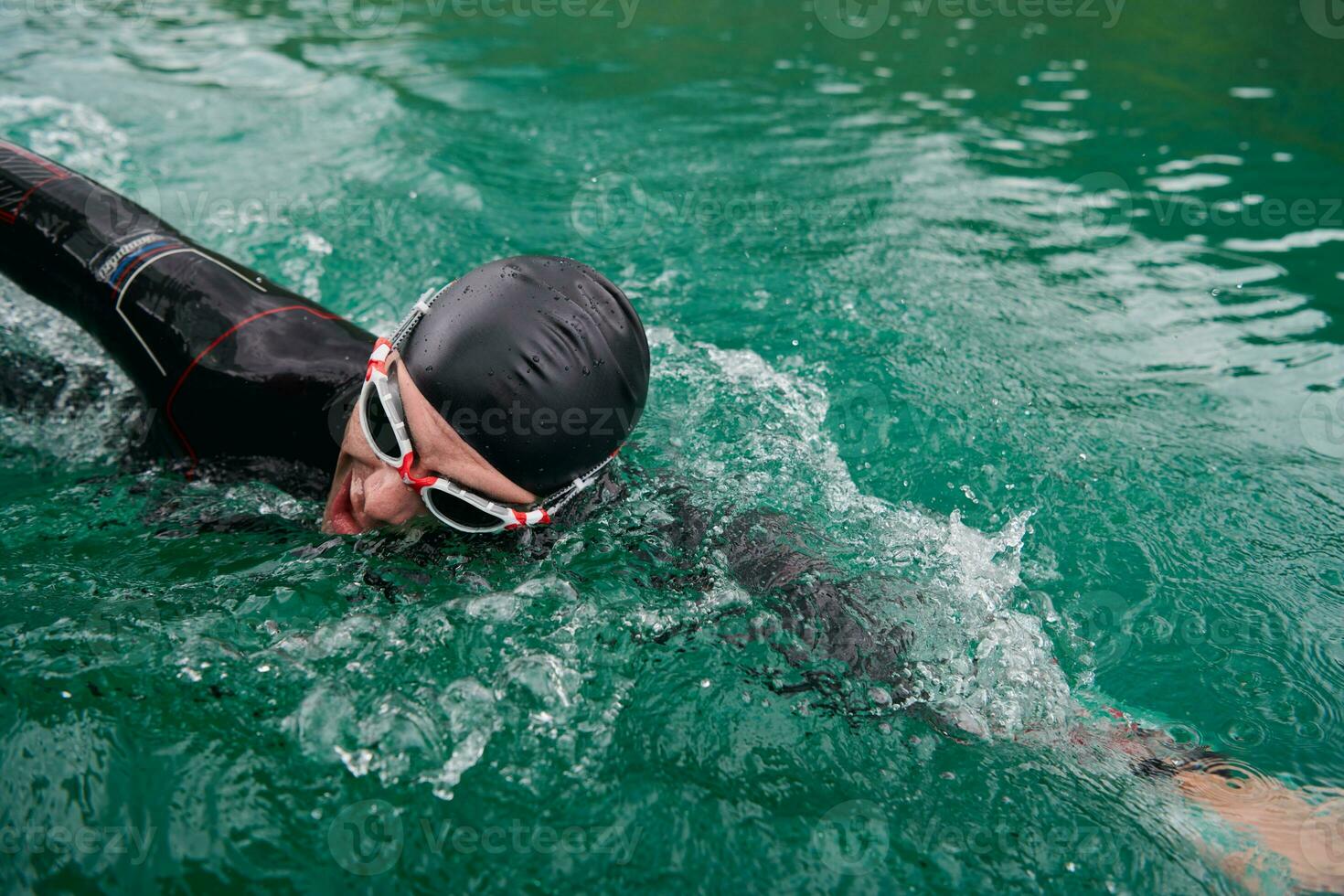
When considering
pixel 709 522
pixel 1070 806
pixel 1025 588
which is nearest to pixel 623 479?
pixel 709 522

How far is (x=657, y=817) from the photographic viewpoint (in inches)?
99.8

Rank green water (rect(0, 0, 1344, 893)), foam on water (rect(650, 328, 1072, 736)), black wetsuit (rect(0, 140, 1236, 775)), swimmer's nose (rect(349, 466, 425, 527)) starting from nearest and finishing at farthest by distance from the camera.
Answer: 1. green water (rect(0, 0, 1344, 893))
2. swimmer's nose (rect(349, 466, 425, 527))
3. foam on water (rect(650, 328, 1072, 736))
4. black wetsuit (rect(0, 140, 1236, 775))

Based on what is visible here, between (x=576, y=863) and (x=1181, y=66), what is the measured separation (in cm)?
1082

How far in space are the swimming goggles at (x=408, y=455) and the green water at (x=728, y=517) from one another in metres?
0.32

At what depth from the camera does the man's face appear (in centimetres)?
265

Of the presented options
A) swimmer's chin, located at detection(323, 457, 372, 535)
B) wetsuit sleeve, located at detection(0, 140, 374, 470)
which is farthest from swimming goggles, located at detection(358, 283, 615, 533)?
wetsuit sleeve, located at detection(0, 140, 374, 470)

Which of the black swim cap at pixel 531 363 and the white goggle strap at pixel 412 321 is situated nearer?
the black swim cap at pixel 531 363

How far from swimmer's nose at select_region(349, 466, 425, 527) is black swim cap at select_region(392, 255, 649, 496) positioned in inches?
13.1

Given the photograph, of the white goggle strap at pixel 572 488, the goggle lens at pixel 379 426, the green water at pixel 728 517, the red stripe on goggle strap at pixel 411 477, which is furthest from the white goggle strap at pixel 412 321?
the green water at pixel 728 517

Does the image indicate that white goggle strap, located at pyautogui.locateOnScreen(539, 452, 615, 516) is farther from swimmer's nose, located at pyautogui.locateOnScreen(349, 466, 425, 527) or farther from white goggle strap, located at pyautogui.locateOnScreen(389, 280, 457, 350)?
white goggle strap, located at pyautogui.locateOnScreen(389, 280, 457, 350)

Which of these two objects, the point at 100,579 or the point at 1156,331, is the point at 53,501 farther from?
the point at 1156,331

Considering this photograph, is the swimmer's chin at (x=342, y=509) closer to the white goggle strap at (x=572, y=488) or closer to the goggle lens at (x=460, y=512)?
the goggle lens at (x=460, y=512)

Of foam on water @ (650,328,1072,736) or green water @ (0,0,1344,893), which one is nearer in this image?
green water @ (0,0,1344,893)

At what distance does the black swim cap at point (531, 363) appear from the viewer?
2598 mm
